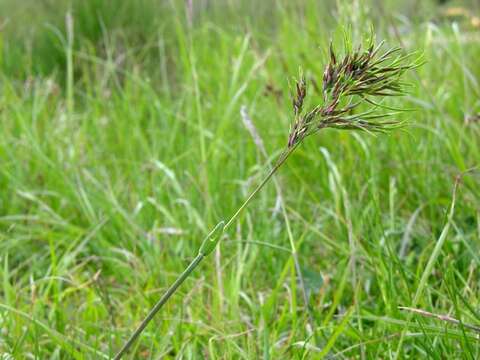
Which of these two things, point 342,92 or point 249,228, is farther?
point 249,228

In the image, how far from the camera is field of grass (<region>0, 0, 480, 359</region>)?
3.52 feet

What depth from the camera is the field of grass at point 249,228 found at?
107 cm

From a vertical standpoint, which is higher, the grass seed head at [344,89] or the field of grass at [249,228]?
the grass seed head at [344,89]

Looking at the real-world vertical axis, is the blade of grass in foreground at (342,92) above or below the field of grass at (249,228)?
above

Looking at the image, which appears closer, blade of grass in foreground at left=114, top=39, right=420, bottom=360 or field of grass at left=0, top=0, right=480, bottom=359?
blade of grass in foreground at left=114, top=39, right=420, bottom=360

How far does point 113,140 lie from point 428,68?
121cm

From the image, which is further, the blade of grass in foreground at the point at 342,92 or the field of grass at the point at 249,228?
the field of grass at the point at 249,228

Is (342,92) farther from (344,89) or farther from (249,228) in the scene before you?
(249,228)

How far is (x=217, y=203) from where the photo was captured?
1.77 metres

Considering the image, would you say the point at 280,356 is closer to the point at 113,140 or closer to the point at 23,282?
the point at 23,282

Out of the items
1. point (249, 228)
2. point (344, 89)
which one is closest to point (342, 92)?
point (344, 89)

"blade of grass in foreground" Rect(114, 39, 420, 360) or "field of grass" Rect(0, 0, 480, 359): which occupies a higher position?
"blade of grass in foreground" Rect(114, 39, 420, 360)

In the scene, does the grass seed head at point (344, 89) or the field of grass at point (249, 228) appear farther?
the field of grass at point (249, 228)

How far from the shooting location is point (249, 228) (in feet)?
5.23
